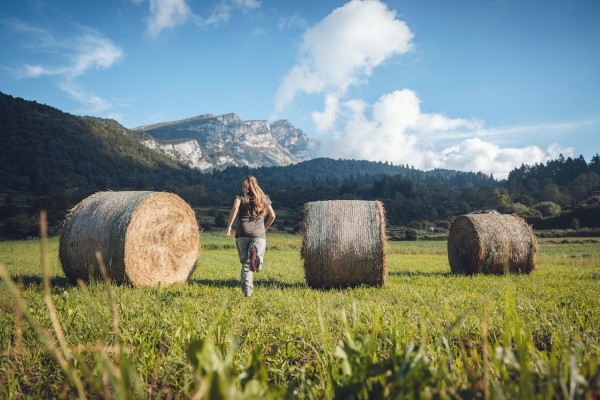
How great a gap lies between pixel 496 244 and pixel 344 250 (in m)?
7.35

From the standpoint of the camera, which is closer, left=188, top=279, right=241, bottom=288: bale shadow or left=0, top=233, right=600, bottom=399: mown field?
left=0, top=233, right=600, bottom=399: mown field

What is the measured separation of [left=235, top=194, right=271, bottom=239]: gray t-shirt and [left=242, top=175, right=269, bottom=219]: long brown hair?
35mm

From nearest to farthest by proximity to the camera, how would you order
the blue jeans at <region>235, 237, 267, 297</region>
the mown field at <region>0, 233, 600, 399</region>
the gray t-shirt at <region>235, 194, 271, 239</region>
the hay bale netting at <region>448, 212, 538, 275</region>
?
the mown field at <region>0, 233, 600, 399</region> < the blue jeans at <region>235, 237, 267, 297</region> < the gray t-shirt at <region>235, 194, 271, 239</region> < the hay bale netting at <region>448, 212, 538, 275</region>

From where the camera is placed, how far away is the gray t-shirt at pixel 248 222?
8.66m

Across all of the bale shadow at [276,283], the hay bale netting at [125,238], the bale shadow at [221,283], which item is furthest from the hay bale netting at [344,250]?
the hay bale netting at [125,238]

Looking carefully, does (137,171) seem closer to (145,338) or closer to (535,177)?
(145,338)

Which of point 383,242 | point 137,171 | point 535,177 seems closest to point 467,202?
point 535,177

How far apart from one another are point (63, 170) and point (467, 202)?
135 m

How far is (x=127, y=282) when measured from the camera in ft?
29.6

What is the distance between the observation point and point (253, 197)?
8.88m

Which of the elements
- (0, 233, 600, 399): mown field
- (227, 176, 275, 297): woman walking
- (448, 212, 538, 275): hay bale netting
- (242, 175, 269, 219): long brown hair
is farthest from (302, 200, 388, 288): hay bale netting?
(448, 212, 538, 275): hay bale netting

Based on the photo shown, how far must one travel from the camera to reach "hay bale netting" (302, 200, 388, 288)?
9.59 meters

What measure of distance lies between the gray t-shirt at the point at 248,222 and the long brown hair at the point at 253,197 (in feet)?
0.11

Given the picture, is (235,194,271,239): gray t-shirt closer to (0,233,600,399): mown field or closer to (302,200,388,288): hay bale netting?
(302,200,388,288): hay bale netting
